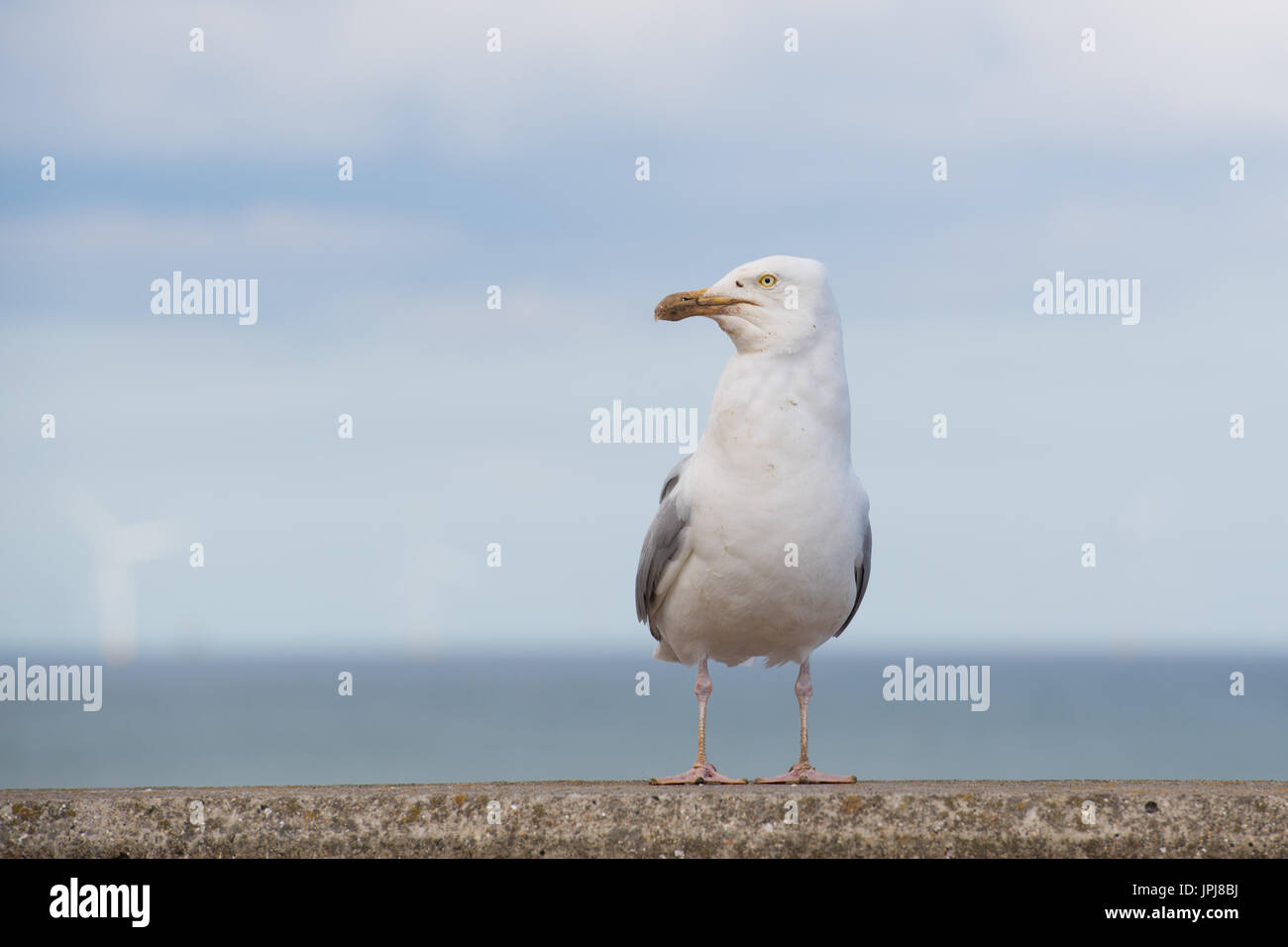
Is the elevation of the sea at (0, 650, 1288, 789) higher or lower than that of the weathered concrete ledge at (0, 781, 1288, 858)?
lower

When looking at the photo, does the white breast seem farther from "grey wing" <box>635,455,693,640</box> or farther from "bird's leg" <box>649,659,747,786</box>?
"bird's leg" <box>649,659,747,786</box>

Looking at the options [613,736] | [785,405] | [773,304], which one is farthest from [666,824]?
[613,736]

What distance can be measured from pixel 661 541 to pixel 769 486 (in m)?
0.70

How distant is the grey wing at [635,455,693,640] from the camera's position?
7.46 metres

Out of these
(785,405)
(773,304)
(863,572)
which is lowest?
(863,572)

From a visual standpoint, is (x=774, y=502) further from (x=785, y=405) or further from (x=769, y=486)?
(x=785, y=405)

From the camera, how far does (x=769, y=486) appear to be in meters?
7.13

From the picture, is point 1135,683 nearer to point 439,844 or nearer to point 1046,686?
point 1046,686

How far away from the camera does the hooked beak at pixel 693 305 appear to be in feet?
24.1

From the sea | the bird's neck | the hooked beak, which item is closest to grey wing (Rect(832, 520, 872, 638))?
the bird's neck

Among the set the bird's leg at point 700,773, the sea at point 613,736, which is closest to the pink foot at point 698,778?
the bird's leg at point 700,773

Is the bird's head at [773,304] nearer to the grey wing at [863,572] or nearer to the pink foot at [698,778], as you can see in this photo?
the grey wing at [863,572]

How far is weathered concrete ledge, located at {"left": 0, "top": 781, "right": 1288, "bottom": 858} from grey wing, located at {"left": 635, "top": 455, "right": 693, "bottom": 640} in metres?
1.85

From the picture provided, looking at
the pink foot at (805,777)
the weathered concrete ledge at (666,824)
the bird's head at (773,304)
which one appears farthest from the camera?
the bird's head at (773,304)
